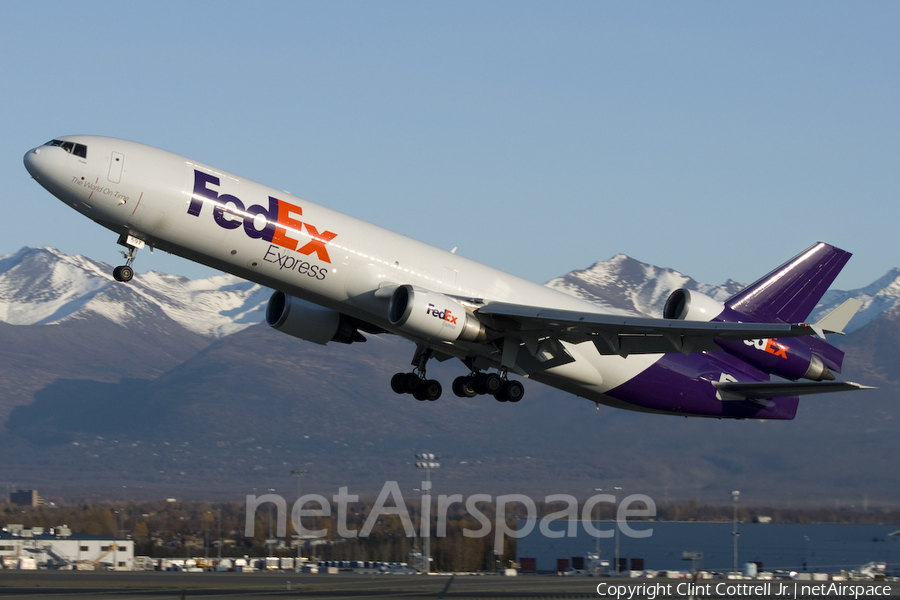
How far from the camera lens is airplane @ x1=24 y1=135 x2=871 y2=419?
2845 centimetres

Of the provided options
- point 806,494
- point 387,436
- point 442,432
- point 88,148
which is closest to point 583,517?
point 806,494

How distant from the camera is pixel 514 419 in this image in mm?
116000

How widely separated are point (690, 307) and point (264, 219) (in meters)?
13.1

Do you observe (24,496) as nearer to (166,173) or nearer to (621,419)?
(621,419)

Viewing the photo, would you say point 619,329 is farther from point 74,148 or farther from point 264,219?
point 74,148

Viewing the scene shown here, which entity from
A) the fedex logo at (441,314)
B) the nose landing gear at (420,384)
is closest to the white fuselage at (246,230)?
the fedex logo at (441,314)

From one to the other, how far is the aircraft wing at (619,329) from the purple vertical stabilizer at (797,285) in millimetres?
6243

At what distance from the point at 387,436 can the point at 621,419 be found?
82.3 metres

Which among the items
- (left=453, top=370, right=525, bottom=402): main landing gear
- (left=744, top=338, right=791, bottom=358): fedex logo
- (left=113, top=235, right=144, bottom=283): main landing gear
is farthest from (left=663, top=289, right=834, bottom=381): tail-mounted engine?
(left=113, top=235, right=144, bottom=283): main landing gear

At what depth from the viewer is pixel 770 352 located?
35.1 metres

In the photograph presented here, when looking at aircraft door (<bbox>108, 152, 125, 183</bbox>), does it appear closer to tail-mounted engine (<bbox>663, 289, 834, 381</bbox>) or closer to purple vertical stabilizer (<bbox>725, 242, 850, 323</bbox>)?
tail-mounted engine (<bbox>663, 289, 834, 381</bbox>)

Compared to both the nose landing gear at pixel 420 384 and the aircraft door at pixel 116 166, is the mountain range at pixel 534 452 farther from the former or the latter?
the aircraft door at pixel 116 166

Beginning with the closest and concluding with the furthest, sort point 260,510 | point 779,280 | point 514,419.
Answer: point 779,280, point 260,510, point 514,419

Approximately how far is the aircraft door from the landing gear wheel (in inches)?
90.9
